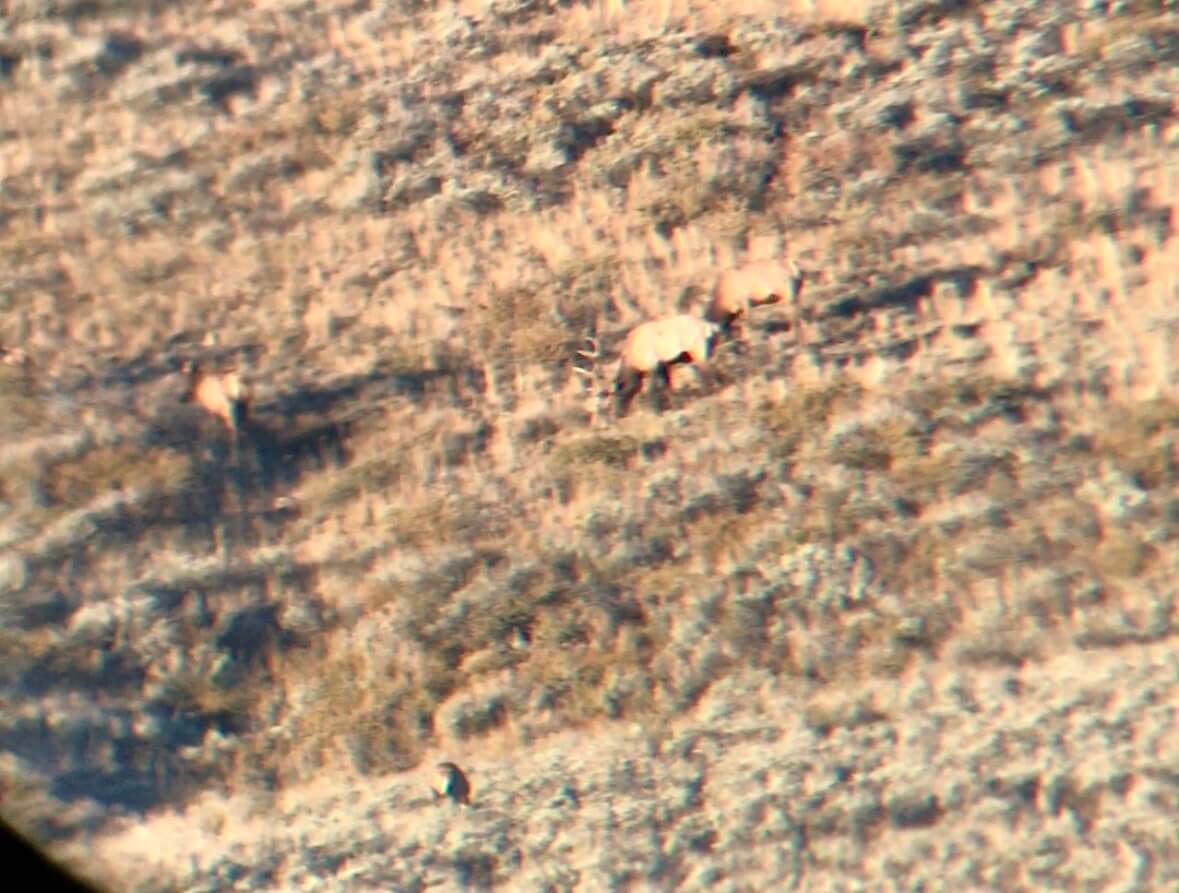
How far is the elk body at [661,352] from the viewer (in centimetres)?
158

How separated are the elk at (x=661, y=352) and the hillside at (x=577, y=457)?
0.02 metres

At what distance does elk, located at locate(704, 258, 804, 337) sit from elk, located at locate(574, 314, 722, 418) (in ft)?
0.07

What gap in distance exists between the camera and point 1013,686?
1.56 metres

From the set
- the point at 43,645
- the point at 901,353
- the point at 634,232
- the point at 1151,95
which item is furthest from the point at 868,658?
the point at 43,645

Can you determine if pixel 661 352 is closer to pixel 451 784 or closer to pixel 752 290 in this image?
pixel 752 290

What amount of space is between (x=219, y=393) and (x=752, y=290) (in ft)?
2.39

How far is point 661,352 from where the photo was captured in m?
1.58

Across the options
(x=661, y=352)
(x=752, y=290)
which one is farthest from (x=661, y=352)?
(x=752, y=290)

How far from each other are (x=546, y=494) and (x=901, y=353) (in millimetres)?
503

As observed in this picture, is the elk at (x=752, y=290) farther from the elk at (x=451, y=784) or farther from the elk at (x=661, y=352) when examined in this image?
the elk at (x=451, y=784)

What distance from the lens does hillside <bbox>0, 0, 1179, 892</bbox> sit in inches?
60.6

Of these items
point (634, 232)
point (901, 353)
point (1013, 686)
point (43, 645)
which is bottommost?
point (1013, 686)

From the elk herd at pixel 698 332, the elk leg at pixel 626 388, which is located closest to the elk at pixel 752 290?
the elk herd at pixel 698 332

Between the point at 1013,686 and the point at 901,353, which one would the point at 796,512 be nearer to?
the point at 901,353
